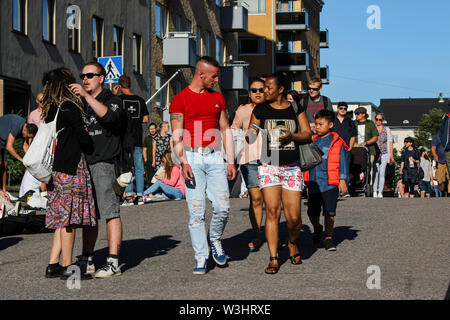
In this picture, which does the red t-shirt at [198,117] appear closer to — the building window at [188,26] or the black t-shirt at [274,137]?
the black t-shirt at [274,137]

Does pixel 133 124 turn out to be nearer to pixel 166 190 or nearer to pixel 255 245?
pixel 255 245

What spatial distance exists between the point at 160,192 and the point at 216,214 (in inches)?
435

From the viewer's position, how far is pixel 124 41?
110 ft

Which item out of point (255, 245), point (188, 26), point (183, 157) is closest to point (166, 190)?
point (255, 245)

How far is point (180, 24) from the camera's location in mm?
41031

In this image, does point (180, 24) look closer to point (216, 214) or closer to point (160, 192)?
point (160, 192)

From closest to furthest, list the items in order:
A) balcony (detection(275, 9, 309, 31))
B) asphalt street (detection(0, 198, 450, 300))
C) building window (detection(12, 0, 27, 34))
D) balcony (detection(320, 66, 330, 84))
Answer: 1. asphalt street (detection(0, 198, 450, 300))
2. building window (detection(12, 0, 27, 34))
3. balcony (detection(275, 9, 309, 31))
4. balcony (detection(320, 66, 330, 84))

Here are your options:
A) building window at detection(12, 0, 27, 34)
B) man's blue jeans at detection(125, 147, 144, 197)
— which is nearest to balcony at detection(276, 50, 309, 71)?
building window at detection(12, 0, 27, 34)

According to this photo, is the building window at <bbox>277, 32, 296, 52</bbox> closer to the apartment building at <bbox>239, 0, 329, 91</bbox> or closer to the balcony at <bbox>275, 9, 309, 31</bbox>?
the apartment building at <bbox>239, 0, 329, 91</bbox>

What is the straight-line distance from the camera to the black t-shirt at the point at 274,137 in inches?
344

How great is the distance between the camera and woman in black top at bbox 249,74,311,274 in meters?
8.66

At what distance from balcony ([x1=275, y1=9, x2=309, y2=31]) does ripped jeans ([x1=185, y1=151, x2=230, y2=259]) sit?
60719 millimetres

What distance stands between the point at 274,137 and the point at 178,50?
29781 mm
